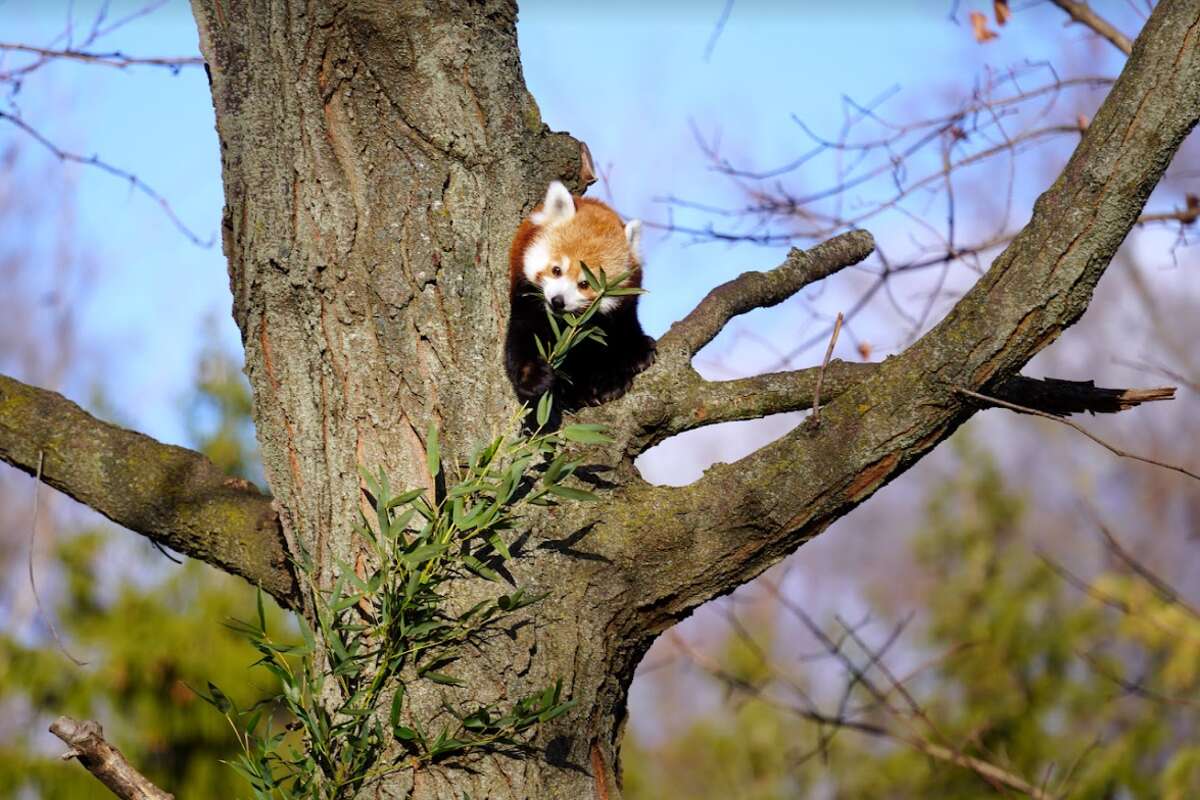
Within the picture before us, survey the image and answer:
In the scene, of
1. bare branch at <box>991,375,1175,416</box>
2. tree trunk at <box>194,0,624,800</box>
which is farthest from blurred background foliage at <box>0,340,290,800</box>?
bare branch at <box>991,375,1175,416</box>

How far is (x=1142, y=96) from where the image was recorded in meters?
2.04

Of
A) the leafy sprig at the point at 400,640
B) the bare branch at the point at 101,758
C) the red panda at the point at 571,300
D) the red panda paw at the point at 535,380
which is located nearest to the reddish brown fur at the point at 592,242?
the red panda at the point at 571,300

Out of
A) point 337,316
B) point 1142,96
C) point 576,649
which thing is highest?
point 1142,96

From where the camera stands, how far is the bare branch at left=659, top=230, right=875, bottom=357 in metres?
2.70

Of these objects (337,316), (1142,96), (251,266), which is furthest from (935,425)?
(251,266)

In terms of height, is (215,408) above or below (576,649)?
above

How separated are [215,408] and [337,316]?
444cm

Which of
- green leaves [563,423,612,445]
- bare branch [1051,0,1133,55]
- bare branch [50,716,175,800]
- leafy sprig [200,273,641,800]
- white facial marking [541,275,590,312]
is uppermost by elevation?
bare branch [1051,0,1133,55]

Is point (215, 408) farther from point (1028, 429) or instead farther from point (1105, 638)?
point (1028, 429)

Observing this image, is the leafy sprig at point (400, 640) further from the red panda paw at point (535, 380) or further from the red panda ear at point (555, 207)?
the red panda ear at point (555, 207)

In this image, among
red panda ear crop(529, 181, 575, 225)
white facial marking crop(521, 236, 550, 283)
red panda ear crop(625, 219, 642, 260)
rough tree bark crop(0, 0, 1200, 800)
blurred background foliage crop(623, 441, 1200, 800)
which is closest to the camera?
rough tree bark crop(0, 0, 1200, 800)

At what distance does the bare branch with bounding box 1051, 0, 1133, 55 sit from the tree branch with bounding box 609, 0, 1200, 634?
7.17ft

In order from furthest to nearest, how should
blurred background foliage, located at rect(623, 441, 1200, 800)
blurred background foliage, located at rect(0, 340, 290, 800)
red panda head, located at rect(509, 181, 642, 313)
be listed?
blurred background foliage, located at rect(623, 441, 1200, 800), blurred background foliage, located at rect(0, 340, 290, 800), red panda head, located at rect(509, 181, 642, 313)

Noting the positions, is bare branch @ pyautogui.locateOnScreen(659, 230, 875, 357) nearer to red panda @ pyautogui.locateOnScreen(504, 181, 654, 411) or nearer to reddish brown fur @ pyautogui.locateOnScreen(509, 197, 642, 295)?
red panda @ pyautogui.locateOnScreen(504, 181, 654, 411)
